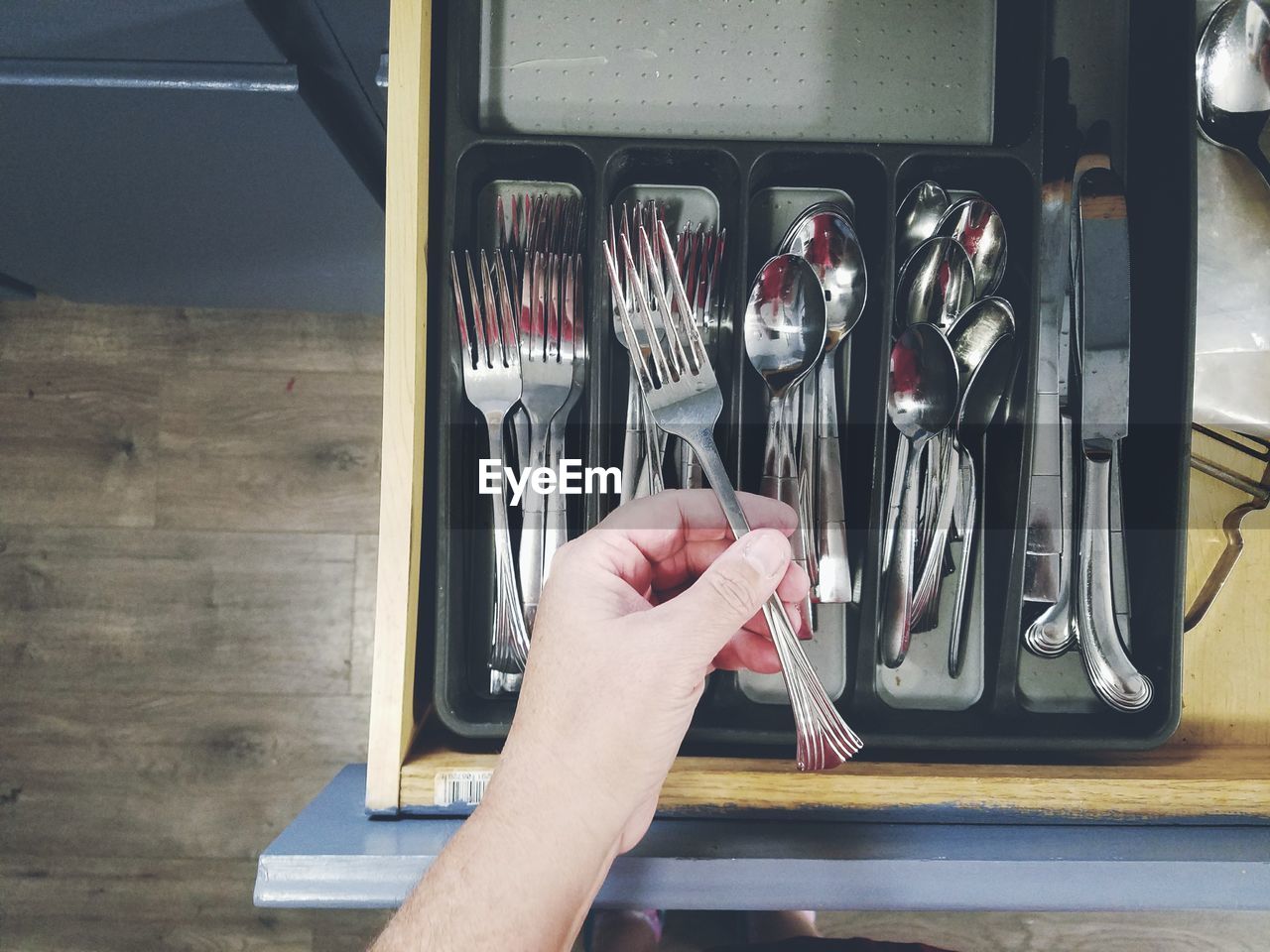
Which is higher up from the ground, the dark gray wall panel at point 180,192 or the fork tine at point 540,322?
the dark gray wall panel at point 180,192

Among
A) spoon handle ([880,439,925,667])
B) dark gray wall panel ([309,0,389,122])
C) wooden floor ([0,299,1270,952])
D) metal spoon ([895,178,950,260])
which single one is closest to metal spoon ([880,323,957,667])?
spoon handle ([880,439,925,667])

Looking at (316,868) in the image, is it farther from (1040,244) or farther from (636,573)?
(1040,244)

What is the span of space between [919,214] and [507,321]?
0.36 meters

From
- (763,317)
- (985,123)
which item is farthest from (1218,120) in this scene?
(763,317)

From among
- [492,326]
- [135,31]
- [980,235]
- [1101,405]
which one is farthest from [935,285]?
[135,31]

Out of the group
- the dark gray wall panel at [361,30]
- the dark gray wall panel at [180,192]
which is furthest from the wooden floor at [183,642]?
the dark gray wall panel at [361,30]

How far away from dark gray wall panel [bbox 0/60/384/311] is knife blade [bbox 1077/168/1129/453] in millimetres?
669

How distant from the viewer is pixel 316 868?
498 millimetres

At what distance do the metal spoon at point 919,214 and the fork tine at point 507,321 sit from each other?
0.33m

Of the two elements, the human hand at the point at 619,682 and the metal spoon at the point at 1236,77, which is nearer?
the human hand at the point at 619,682

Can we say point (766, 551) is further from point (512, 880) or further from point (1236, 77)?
point (1236, 77)

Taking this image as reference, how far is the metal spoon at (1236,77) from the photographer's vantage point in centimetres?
69

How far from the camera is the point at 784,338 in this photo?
2.05 feet

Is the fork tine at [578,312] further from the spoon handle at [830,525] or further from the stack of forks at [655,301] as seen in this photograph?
the spoon handle at [830,525]
